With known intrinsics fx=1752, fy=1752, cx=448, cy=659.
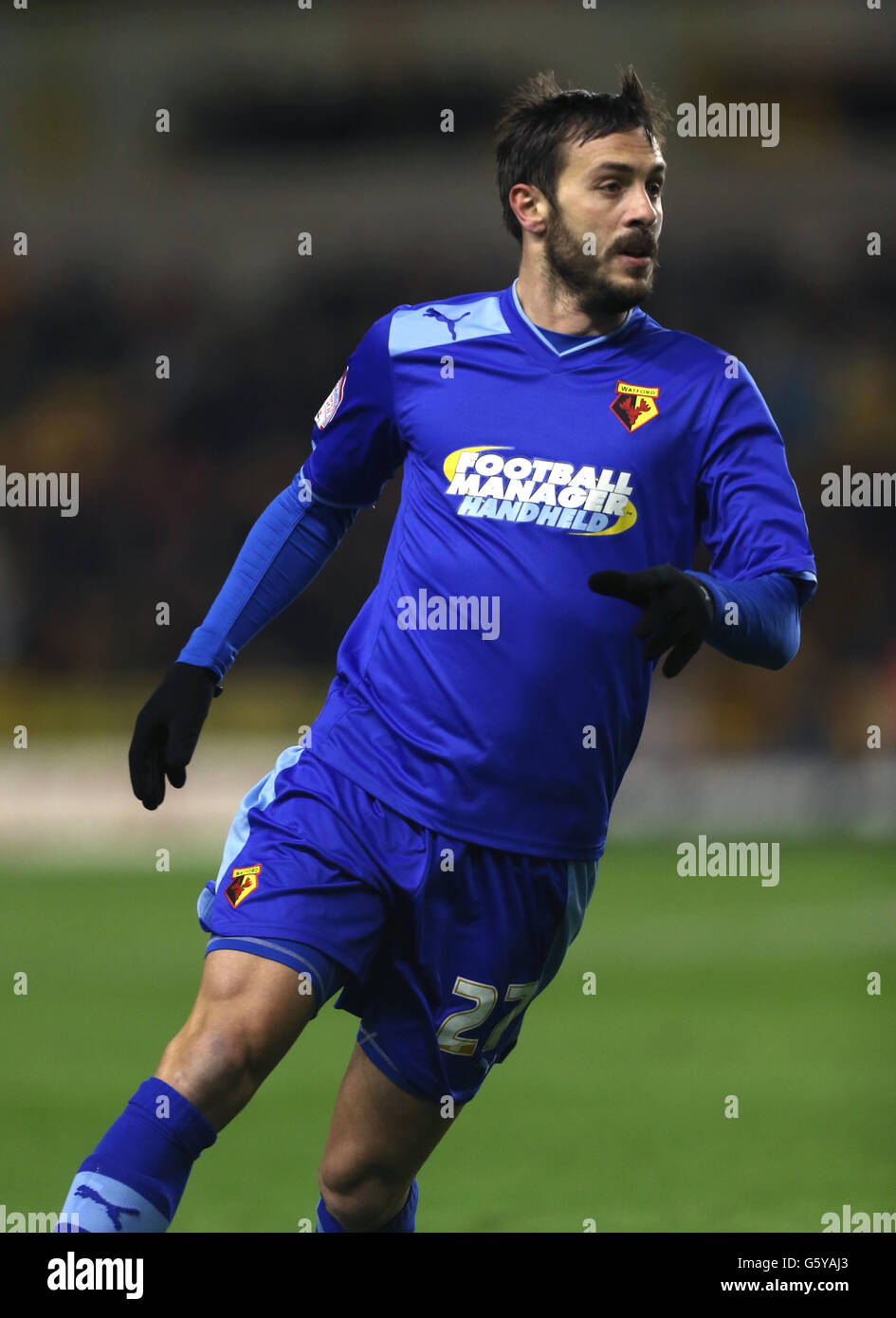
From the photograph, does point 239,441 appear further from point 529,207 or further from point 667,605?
point 667,605

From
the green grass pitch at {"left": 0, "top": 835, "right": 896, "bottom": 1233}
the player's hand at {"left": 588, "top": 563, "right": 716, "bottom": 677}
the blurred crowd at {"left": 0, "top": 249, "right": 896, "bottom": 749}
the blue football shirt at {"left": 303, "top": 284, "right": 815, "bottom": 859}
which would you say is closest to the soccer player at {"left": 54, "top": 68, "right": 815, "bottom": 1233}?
the blue football shirt at {"left": 303, "top": 284, "right": 815, "bottom": 859}

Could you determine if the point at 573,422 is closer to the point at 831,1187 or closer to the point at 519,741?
the point at 519,741

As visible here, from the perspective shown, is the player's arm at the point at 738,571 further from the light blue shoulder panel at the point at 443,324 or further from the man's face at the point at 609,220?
the light blue shoulder panel at the point at 443,324

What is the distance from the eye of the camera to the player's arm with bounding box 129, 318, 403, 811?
3.35 meters

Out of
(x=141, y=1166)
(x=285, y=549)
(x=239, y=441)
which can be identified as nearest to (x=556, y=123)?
(x=285, y=549)

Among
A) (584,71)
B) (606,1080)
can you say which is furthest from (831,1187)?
(584,71)

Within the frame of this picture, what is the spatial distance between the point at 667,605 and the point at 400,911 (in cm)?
80

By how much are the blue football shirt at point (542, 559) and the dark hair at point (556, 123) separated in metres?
0.35

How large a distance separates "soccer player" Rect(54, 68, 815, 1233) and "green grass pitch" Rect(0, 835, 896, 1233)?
4.13 ft

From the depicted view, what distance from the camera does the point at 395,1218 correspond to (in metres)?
3.52

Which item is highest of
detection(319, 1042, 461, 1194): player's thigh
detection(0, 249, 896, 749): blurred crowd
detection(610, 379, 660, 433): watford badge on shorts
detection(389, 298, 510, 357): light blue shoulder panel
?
detection(0, 249, 896, 749): blurred crowd

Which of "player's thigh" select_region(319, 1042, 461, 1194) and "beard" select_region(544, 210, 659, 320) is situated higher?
"beard" select_region(544, 210, 659, 320)

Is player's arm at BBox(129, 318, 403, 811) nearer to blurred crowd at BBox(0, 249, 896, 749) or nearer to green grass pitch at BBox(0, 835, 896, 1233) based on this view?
green grass pitch at BBox(0, 835, 896, 1233)

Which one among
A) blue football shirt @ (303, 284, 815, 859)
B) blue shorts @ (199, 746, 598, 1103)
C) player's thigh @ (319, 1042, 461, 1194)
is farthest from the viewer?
player's thigh @ (319, 1042, 461, 1194)
